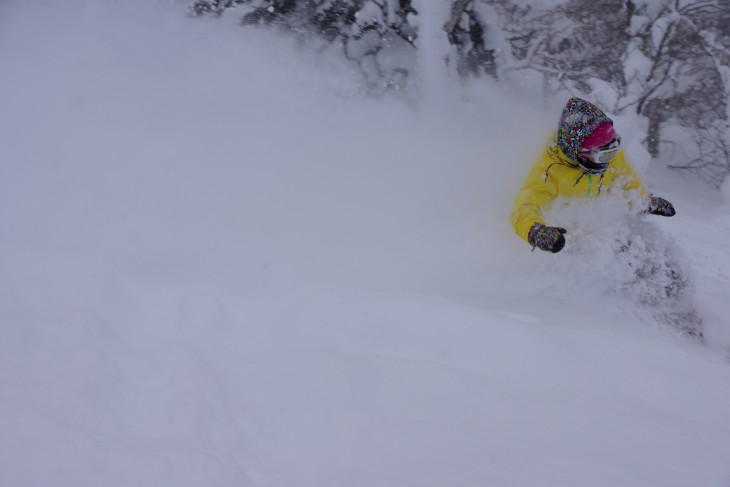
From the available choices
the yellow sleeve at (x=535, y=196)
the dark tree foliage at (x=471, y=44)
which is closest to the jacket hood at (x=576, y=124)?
the yellow sleeve at (x=535, y=196)

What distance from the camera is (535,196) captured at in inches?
128

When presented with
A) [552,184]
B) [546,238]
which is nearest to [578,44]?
[552,184]

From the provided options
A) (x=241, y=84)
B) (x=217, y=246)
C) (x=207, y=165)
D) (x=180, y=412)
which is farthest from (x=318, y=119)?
(x=180, y=412)

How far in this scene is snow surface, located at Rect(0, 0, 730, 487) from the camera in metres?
1.96

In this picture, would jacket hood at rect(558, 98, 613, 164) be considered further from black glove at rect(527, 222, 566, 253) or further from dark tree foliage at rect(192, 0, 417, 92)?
dark tree foliage at rect(192, 0, 417, 92)

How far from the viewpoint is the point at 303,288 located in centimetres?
333

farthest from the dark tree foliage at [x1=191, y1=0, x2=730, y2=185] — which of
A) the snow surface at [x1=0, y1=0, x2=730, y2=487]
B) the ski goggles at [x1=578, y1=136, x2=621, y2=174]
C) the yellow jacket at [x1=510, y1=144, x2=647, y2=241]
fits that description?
the ski goggles at [x1=578, y1=136, x2=621, y2=174]

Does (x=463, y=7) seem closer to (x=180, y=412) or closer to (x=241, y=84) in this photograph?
(x=241, y=84)

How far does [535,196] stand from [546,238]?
1.34 feet

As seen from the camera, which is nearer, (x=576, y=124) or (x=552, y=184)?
(x=576, y=124)

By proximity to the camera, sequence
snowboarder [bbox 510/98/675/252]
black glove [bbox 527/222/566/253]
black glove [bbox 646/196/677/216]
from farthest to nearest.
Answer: black glove [bbox 646/196/677/216] → snowboarder [bbox 510/98/675/252] → black glove [bbox 527/222/566/253]

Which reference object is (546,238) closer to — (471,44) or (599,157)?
(599,157)

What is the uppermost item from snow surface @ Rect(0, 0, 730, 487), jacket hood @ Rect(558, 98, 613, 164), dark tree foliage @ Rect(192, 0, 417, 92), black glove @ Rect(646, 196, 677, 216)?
dark tree foliage @ Rect(192, 0, 417, 92)

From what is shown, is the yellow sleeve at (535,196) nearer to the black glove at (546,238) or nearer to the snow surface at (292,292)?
the black glove at (546,238)
